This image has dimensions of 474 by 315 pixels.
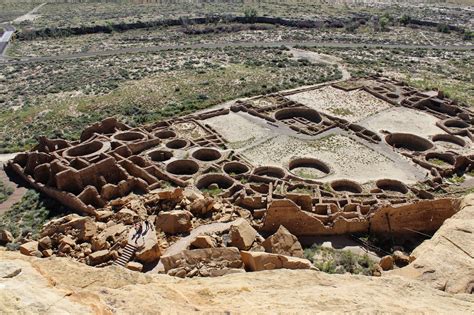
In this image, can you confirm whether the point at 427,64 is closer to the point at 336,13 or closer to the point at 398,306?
the point at 336,13

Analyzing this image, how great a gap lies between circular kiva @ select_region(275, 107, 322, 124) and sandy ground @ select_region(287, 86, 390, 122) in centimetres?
148

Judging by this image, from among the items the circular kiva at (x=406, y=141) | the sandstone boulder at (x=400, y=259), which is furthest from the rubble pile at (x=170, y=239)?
the circular kiva at (x=406, y=141)

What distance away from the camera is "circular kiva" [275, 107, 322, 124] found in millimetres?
52353

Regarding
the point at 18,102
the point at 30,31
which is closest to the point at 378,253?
the point at 18,102

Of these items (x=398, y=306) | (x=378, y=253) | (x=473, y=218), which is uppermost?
(x=398, y=306)

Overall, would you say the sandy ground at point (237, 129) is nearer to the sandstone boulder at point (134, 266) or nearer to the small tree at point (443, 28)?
the sandstone boulder at point (134, 266)

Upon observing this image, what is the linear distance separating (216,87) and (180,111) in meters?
11.1

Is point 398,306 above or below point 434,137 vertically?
above

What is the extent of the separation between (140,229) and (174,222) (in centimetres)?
216

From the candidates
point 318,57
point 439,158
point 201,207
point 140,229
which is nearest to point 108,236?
point 140,229

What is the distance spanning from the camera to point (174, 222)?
93.6 ft

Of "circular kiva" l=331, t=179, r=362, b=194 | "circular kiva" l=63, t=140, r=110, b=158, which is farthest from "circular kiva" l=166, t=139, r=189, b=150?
"circular kiva" l=331, t=179, r=362, b=194

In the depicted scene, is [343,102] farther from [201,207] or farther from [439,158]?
[201,207]

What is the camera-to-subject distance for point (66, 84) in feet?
219
